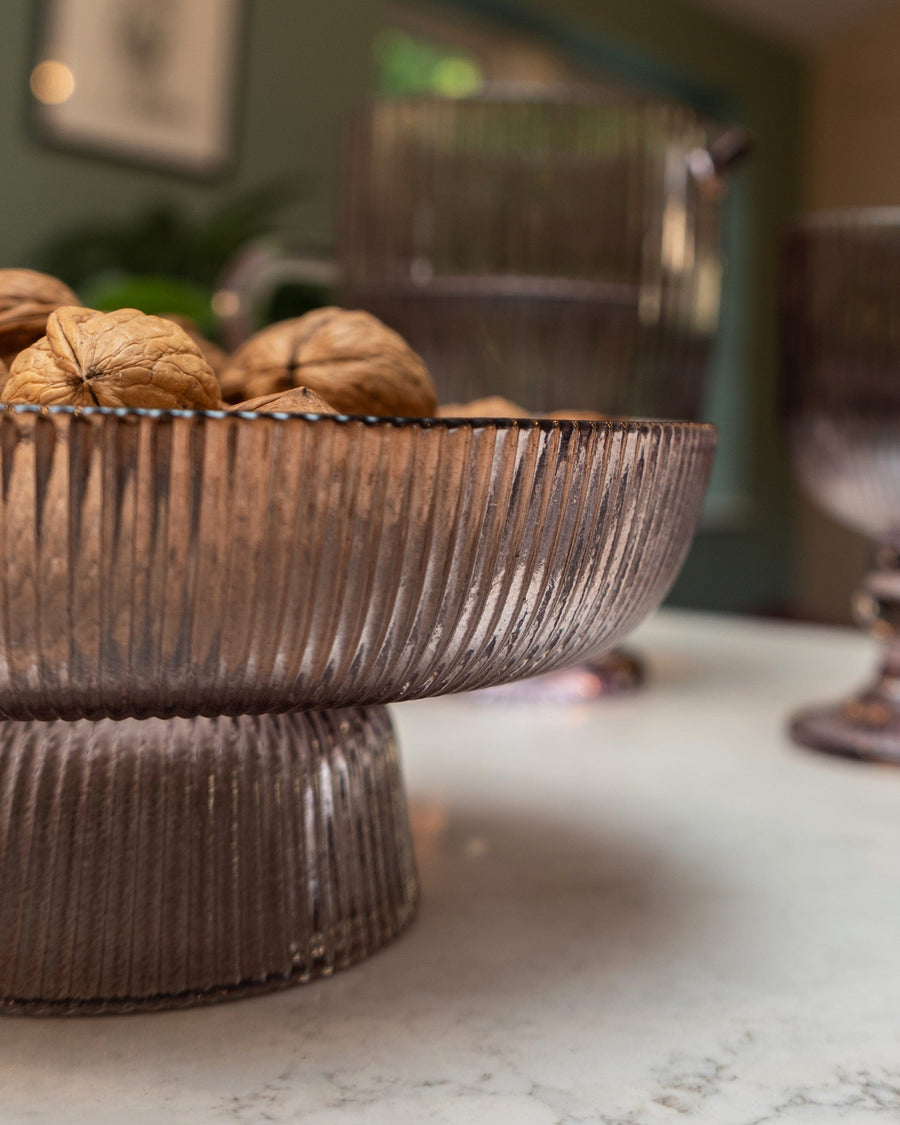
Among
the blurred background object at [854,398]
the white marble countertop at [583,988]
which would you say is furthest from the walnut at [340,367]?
the blurred background object at [854,398]

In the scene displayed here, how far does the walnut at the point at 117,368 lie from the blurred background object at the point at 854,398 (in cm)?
37

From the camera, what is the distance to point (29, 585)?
0.75ft

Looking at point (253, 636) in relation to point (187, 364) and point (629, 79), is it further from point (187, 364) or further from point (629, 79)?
point (629, 79)

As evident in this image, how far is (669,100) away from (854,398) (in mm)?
1549

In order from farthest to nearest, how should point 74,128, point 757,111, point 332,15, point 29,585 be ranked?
1. point 757,111
2. point 332,15
3. point 74,128
4. point 29,585

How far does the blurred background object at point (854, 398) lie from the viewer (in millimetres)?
566

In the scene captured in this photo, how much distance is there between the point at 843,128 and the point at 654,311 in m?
4.29

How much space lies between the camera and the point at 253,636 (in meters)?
0.24

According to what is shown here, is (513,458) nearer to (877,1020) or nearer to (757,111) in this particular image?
(877,1020)

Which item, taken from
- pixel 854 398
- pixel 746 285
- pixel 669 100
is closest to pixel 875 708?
pixel 854 398

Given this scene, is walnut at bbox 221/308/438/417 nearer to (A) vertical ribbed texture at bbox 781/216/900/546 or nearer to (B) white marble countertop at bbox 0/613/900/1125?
(B) white marble countertop at bbox 0/613/900/1125

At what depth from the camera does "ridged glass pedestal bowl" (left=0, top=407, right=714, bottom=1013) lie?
226 millimetres

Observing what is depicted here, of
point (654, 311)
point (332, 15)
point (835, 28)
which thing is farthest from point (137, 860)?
point (835, 28)

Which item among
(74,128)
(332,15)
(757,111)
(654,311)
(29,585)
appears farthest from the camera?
(757,111)
